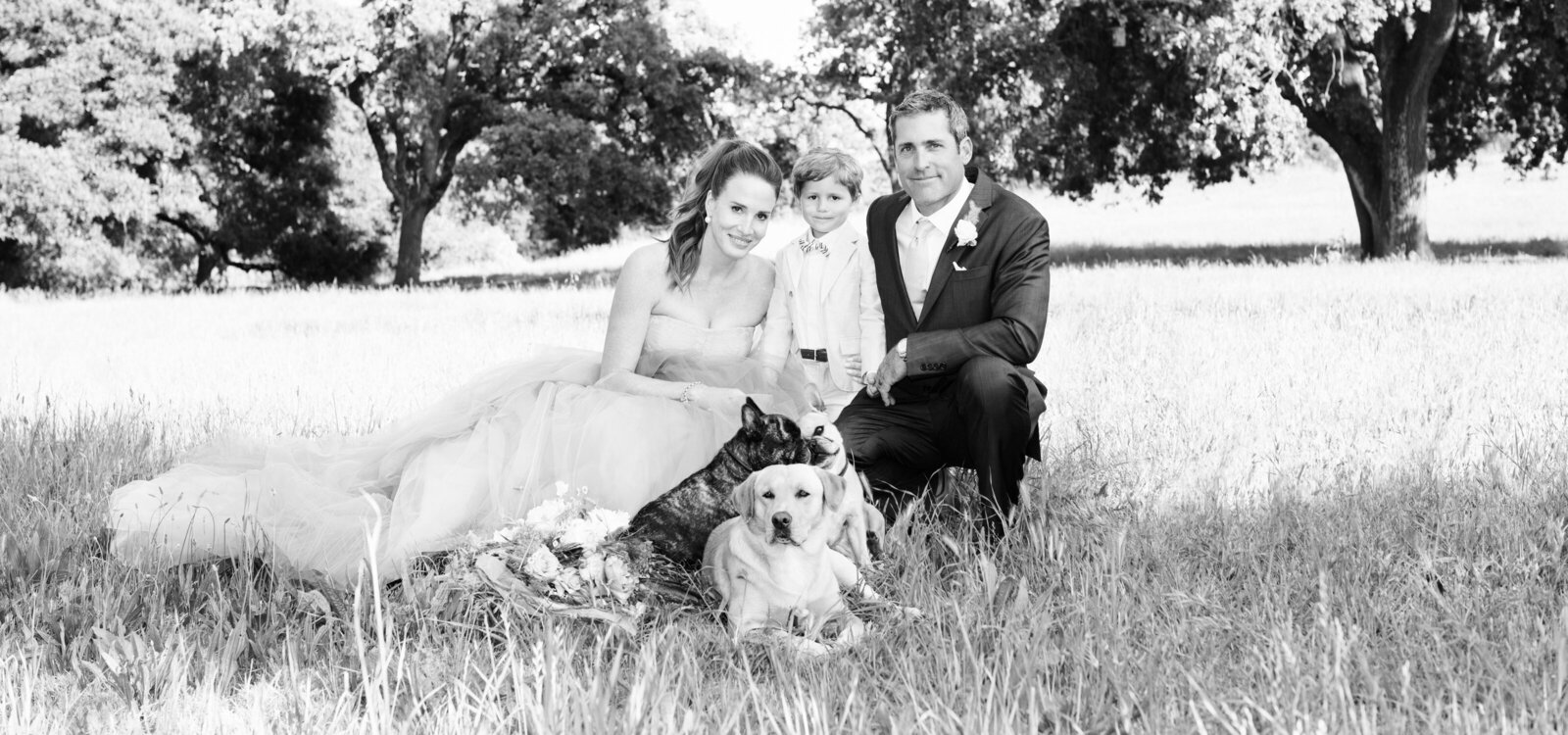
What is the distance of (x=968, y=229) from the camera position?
15.8 feet

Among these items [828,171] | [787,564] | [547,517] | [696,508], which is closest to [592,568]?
[547,517]

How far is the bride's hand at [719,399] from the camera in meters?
4.95

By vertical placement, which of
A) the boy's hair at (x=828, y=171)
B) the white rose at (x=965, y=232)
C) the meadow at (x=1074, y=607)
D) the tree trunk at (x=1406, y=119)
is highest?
the tree trunk at (x=1406, y=119)

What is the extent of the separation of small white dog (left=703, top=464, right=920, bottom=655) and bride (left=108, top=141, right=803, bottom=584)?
3.18 feet

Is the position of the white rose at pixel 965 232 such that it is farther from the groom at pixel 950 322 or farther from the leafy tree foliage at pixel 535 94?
the leafy tree foliage at pixel 535 94

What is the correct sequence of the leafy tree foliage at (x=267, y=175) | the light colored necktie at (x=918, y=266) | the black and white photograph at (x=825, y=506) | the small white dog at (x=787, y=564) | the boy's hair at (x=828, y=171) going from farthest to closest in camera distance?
the leafy tree foliage at (x=267, y=175) → the boy's hair at (x=828, y=171) → the light colored necktie at (x=918, y=266) → the small white dog at (x=787, y=564) → the black and white photograph at (x=825, y=506)

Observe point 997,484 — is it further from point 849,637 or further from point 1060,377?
point 1060,377

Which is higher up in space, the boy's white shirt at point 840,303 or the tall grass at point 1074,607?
the boy's white shirt at point 840,303

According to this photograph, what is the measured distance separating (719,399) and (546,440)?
695 millimetres

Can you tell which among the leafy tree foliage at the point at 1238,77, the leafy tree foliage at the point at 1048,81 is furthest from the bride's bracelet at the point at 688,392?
the leafy tree foliage at the point at 1048,81

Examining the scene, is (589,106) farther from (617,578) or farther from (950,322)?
(617,578)

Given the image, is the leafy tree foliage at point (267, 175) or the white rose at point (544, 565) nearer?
the white rose at point (544, 565)

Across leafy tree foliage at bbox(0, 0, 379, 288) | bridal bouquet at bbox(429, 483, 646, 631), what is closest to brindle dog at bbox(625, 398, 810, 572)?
bridal bouquet at bbox(429, 483, 646, 631)

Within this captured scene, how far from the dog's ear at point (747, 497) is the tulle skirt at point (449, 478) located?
1.08 metres
